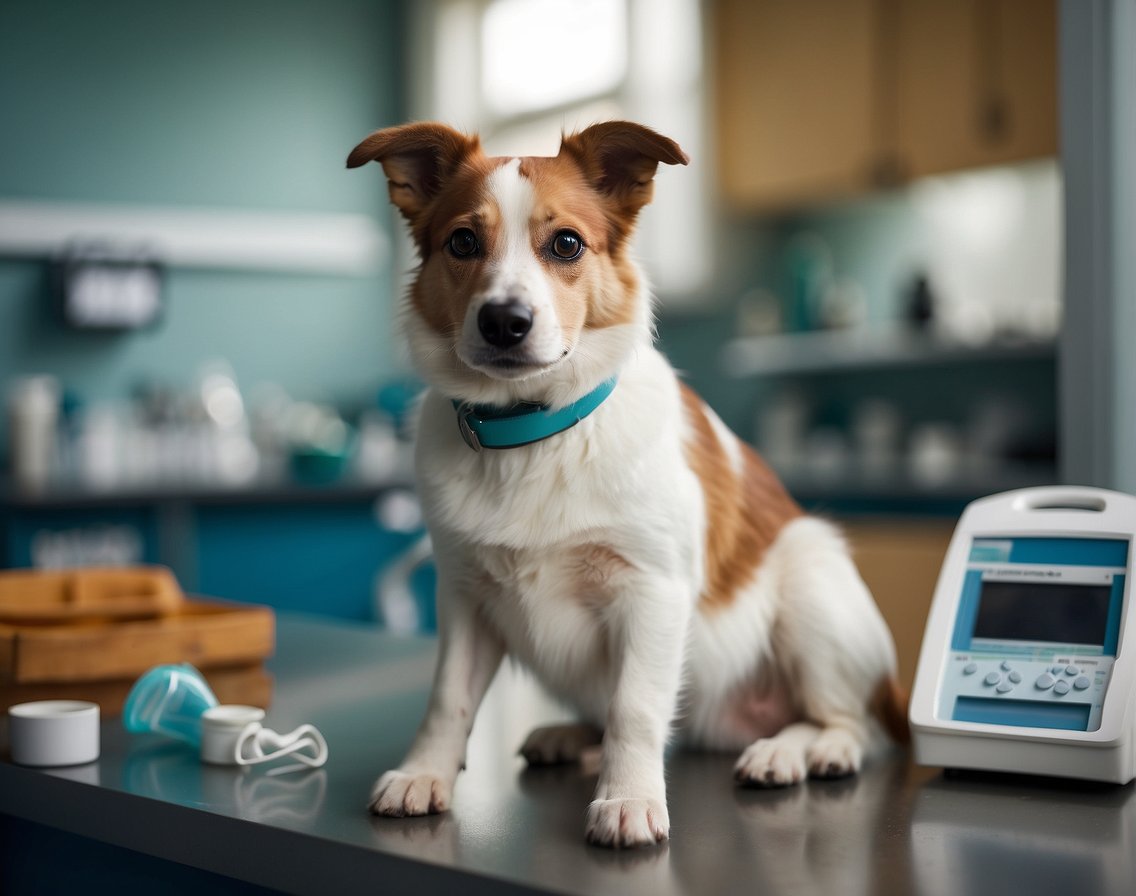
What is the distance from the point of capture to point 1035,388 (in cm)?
389

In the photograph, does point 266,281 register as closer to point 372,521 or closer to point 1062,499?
point 372,521

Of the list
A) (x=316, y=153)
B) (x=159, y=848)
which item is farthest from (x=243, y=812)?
(x=316, y=153)

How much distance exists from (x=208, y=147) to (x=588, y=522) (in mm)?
4531

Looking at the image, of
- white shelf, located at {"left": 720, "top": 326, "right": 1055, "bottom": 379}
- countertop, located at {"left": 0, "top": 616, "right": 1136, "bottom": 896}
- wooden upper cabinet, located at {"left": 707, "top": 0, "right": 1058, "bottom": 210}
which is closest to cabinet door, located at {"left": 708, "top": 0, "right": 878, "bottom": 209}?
wooden upper cabinet, located at {"left": 707, "top": 0, "right": 1058, "bottom": 210}

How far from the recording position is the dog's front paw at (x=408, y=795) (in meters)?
1.00

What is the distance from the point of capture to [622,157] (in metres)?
1.24

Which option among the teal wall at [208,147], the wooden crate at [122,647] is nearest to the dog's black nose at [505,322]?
the wooden crate at [122,647]

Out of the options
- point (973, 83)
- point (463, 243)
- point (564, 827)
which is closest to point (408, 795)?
point (564, 827)

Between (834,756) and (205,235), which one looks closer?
(834,756)

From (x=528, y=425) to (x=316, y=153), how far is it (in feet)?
15.3

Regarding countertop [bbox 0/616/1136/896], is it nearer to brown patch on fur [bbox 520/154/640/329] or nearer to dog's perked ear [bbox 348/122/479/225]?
brown patch on fur [bbox 520/154/640/329]

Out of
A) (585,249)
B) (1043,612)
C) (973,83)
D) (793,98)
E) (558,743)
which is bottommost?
(558,743)

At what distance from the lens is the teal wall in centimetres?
468

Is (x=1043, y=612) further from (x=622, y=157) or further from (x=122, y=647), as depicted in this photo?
(x=122, y=647)
